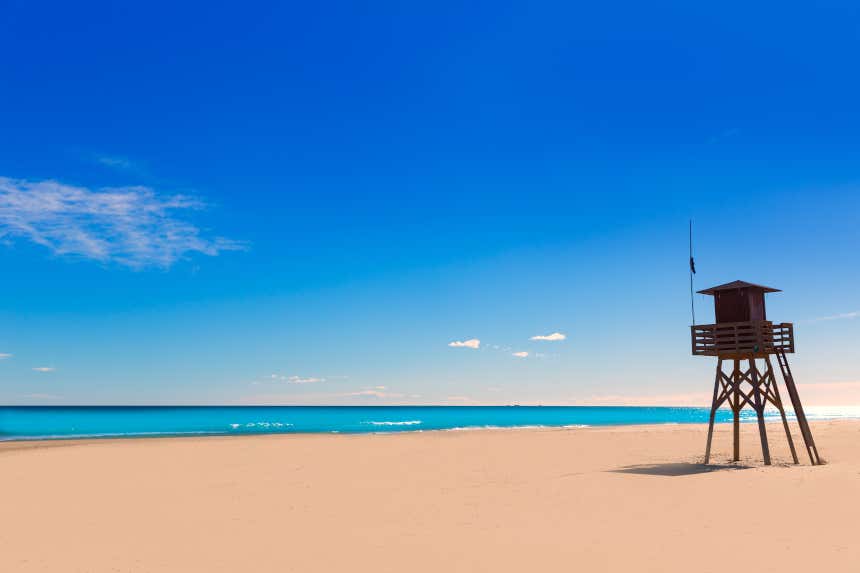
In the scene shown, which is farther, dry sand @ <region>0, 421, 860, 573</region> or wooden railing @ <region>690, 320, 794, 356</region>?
wooden railing @ <region>690, 320, 794, 356</region>

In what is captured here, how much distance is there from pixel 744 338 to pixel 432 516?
15472mm

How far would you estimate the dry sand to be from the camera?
39.3ft

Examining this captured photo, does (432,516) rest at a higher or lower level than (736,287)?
lower

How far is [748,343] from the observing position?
24172mm

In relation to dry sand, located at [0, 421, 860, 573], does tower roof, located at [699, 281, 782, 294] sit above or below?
above

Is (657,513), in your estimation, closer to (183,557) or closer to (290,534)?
(290,534)

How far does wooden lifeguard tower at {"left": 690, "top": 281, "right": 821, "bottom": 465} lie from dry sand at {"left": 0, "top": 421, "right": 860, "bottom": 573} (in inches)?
100

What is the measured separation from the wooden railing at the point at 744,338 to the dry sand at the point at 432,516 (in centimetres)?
459

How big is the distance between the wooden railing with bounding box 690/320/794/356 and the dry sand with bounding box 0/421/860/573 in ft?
15.1

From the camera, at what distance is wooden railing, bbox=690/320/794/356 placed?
79.0ft

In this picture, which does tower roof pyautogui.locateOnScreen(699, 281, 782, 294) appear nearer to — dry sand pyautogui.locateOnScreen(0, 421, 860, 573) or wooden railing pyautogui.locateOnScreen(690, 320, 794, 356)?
wooden railing pyautogui.locateOnScreen(690, 320, 794, 356)

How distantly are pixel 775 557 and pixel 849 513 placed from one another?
5.12 meters

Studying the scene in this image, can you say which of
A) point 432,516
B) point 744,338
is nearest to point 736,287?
point 744,338

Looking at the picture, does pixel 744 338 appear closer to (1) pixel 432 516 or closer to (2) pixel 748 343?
(2) pixel 748 343
